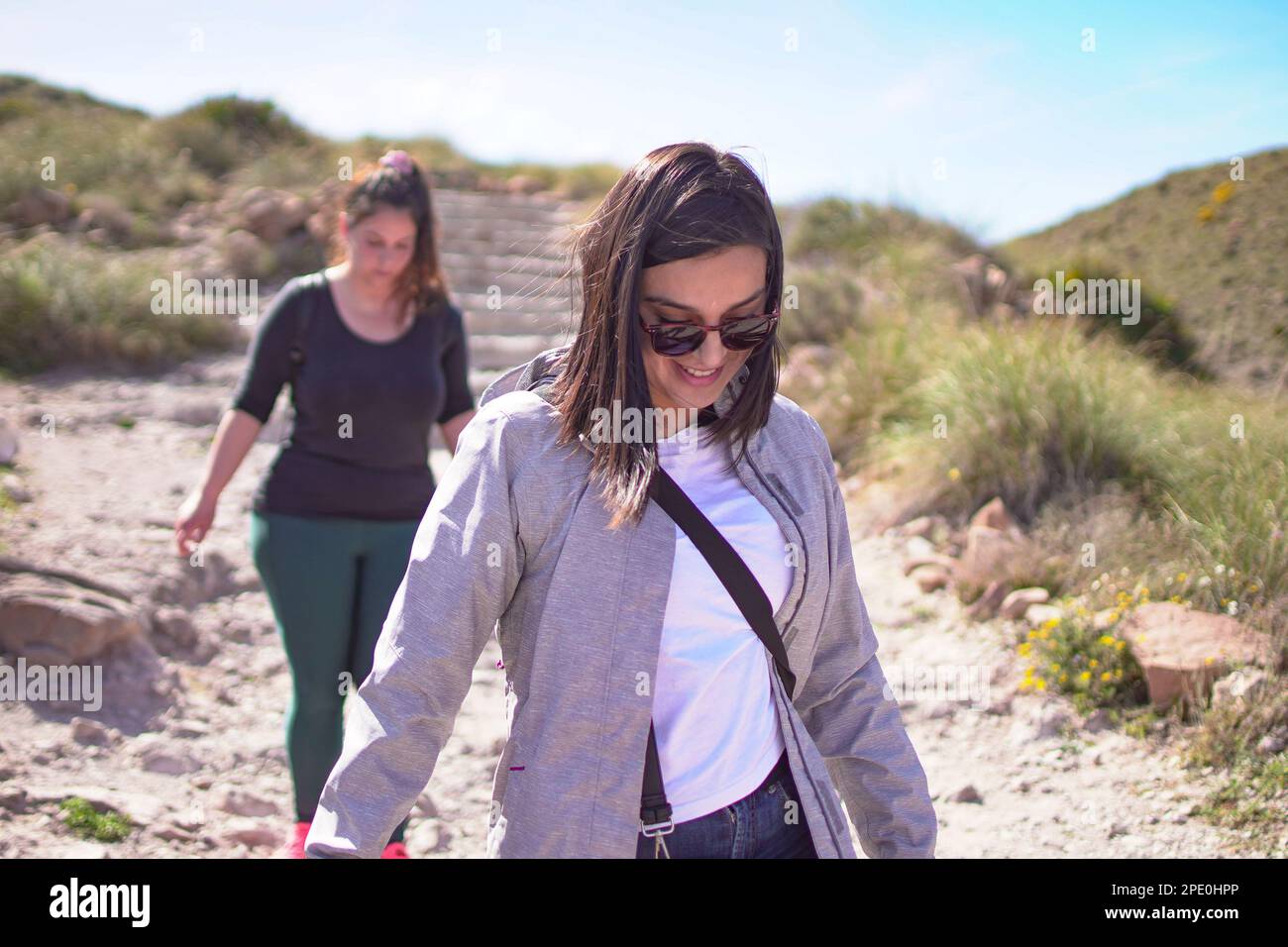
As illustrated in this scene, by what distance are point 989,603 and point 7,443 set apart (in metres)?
5.88

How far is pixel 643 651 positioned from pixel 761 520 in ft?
1.04

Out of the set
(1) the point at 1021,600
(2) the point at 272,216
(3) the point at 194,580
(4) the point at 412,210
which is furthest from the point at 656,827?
(2) the point at 272,216

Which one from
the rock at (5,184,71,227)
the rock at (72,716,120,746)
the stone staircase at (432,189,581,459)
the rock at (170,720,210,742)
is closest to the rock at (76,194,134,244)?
the rock at (5,184,71,227)

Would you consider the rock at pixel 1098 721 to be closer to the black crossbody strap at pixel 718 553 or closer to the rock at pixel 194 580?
the black crossbody strap at pixel 718 553

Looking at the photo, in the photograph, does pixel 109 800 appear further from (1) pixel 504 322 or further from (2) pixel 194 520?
(1) pixel 504 322

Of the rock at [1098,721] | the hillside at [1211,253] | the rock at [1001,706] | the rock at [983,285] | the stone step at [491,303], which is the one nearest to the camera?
the rock at [1098,721]

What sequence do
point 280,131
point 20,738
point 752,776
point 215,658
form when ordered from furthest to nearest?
point 280,131 < point 215,658 < point 20,738 < point 752,776

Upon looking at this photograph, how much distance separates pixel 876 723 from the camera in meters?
1.79

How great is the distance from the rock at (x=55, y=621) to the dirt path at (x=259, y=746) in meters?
0.14

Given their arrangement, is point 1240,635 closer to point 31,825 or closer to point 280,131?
point 31,825

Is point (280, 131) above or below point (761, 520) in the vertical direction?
above

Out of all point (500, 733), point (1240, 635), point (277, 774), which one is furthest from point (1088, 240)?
point (277, 774)

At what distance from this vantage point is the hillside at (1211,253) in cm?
902

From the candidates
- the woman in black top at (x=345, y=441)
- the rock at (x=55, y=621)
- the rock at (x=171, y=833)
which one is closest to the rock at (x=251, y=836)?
the rock at (x=171, y=833)
